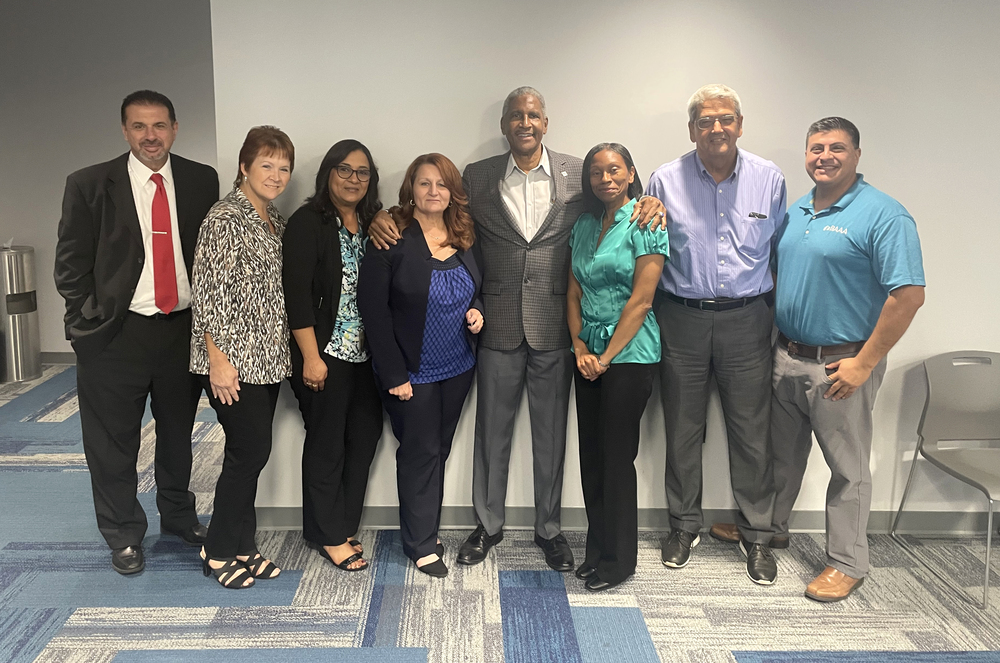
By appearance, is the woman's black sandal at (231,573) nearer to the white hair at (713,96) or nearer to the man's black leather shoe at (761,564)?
the man's black leather shoe at (761,564)

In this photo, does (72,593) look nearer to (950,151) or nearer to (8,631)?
(8,631)

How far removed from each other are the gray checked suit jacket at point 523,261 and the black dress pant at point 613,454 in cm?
26

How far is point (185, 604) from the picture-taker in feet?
8.11

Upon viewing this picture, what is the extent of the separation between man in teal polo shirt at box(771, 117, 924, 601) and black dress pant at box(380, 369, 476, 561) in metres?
1.19

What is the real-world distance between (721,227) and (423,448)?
132 cm

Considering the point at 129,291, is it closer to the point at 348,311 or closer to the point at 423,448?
the point at 348,311

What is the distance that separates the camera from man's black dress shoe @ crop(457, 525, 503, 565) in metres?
2.76

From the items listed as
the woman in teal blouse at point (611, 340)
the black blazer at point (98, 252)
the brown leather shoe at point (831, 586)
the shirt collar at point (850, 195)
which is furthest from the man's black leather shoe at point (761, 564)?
the black blazer at point (98, 252)

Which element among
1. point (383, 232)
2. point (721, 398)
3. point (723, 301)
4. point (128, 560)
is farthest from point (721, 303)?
point (128, 560)

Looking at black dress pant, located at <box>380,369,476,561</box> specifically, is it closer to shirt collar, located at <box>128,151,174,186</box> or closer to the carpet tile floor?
the carpet tile floor

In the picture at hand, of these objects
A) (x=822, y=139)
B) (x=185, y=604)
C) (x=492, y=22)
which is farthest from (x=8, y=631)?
(x=822, y=139)

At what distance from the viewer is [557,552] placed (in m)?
2.76

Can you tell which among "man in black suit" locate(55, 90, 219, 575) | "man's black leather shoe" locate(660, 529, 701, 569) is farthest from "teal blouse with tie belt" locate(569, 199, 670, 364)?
"man in black suit" locate(55, 90, 219, 575)

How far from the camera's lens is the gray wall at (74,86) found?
5305mm
